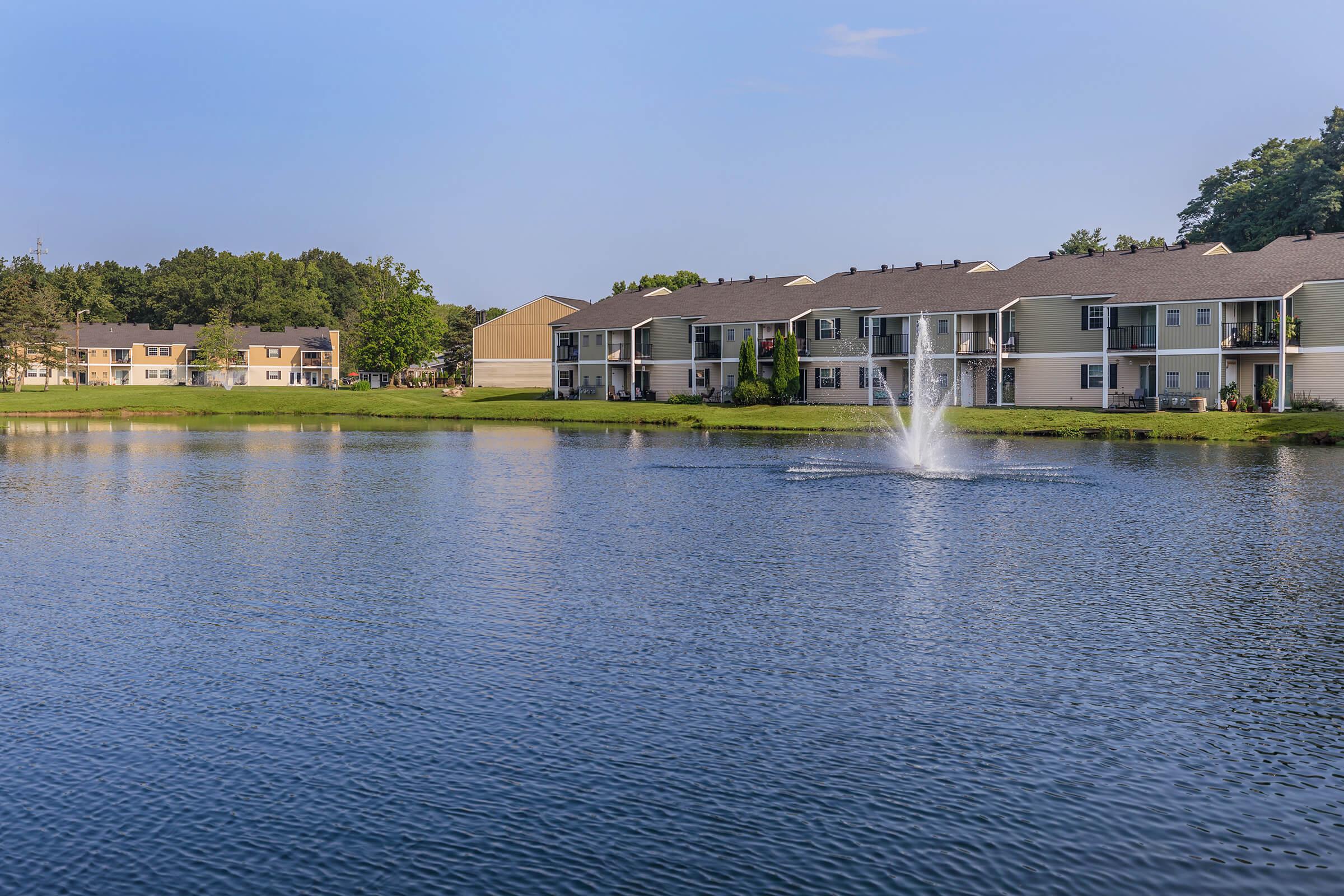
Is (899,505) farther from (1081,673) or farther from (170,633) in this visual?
(170,633)

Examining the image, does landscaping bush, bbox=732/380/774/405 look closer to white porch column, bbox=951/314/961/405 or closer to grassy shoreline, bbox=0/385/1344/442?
grassy shoreline, bbox=0/385/1344/442

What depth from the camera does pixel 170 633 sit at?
1741 centimetres

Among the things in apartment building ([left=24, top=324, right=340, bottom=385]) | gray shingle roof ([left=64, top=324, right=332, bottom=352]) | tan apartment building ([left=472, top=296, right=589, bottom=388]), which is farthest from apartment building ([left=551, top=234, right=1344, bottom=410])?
gray shingle roof ([left=64, top=324, right=332, bottom=352])

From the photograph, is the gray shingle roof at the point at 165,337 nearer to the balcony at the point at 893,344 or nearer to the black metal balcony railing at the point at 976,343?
the balcony at the point at 893,344

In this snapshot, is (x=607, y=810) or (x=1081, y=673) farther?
(x=1081, y=673)

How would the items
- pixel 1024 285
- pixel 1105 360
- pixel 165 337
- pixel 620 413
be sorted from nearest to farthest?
pixel 1105 360, pixel 1024 285, pixel 620 413, pixel 165 337

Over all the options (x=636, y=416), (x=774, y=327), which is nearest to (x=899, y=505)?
(x=636, y=416)

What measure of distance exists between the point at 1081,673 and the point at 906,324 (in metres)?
72.3

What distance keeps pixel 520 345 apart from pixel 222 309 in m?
69.9

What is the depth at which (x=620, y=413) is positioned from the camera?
87.0 metres

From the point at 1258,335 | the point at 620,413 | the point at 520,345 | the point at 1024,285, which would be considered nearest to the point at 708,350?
the point at 620,413

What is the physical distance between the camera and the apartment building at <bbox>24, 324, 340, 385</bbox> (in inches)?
6201

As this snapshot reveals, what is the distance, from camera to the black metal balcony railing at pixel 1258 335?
68688 mm

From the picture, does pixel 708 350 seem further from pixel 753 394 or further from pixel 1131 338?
pixel 1131 338
